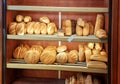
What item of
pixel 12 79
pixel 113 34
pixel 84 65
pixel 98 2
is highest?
pixel 98 2

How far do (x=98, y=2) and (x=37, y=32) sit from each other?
0.77 m

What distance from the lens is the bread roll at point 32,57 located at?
6.73ft

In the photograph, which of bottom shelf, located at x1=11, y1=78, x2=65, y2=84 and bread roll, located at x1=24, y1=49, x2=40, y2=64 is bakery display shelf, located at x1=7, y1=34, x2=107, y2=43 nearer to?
bread roll, located at x1=24, y1=49, x2=40, y2=64

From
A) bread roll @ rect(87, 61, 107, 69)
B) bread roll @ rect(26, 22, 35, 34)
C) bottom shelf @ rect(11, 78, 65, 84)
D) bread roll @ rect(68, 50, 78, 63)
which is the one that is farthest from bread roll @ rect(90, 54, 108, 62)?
bread roll @ rect(26, 22, 35, 34)

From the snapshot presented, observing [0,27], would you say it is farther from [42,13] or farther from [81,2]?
[81,2]

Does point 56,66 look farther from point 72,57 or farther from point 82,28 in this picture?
point 82,28

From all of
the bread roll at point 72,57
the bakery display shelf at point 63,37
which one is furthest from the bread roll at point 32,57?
the bread roll at point 72,57

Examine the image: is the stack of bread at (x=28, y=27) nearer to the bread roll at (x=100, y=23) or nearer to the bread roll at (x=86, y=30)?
the bread roll at (x=86, y=30)

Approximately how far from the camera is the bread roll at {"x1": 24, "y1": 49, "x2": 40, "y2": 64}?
6.73 ft

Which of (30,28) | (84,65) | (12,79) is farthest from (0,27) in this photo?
(84,65)

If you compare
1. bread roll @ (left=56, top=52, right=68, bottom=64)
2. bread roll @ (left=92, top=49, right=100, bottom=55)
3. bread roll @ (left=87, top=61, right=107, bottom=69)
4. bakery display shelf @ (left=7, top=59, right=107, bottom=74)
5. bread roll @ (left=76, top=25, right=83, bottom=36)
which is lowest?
bakery display shelf @ (left=7, top=59, right=107, bottom=74)

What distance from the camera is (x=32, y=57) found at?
80.9 inches

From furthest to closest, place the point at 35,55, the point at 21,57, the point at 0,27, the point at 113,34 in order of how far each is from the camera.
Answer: the point at 21,57 → the point at 35,55 → the point at 0,27 → the point at 113,34

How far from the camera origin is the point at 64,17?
241 cm
